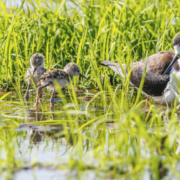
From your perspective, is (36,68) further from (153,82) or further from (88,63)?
(153,82)

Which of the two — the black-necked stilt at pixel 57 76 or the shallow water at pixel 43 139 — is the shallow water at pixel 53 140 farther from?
the black-necked stilt at pixel 57 76

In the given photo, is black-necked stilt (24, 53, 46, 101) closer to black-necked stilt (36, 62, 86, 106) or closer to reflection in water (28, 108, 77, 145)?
black-necked stilt (36, 62, 86, 106)

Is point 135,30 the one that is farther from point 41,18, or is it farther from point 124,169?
point 124,169

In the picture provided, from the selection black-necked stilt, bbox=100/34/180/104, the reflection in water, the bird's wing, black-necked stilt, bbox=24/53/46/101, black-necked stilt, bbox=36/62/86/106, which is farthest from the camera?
black-necked stilt, bbox=24/53/46/101

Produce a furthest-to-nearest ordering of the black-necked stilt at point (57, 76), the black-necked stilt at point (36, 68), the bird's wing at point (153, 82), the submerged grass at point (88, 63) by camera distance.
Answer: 1. the black-necked stilt at point (36, 68)
2. the black-necked stilt at point (57, 76)
3. the bird's wing at point (153, 82)
4. the submerged grass at point (88, 63)

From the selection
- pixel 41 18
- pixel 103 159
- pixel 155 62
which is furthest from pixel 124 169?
pixel 41 18

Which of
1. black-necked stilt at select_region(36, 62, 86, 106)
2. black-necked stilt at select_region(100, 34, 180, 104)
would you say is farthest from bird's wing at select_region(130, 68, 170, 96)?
black-necked stilt at select_region(36, 62, 86, 106)

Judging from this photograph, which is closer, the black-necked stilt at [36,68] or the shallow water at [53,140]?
the shallow water at [53,140]

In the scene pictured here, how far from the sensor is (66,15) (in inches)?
319

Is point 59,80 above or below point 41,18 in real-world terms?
below

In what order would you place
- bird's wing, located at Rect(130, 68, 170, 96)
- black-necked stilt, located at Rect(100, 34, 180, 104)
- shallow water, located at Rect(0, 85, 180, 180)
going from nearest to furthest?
shallow water, located at Rect(0, 85, 180, 180) < black-necked stilt, located at Rect(100, 34, 180, 104) < bird's wing, located at Rect(130, 68, 170, 96)

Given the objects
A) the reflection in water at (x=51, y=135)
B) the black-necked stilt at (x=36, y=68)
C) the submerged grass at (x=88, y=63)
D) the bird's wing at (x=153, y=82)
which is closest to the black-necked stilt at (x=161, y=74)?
the bird's wing at (x=153, y=82)

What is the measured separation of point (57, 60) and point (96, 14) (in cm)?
183

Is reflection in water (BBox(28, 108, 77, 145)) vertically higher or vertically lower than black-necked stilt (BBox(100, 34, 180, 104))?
lower
